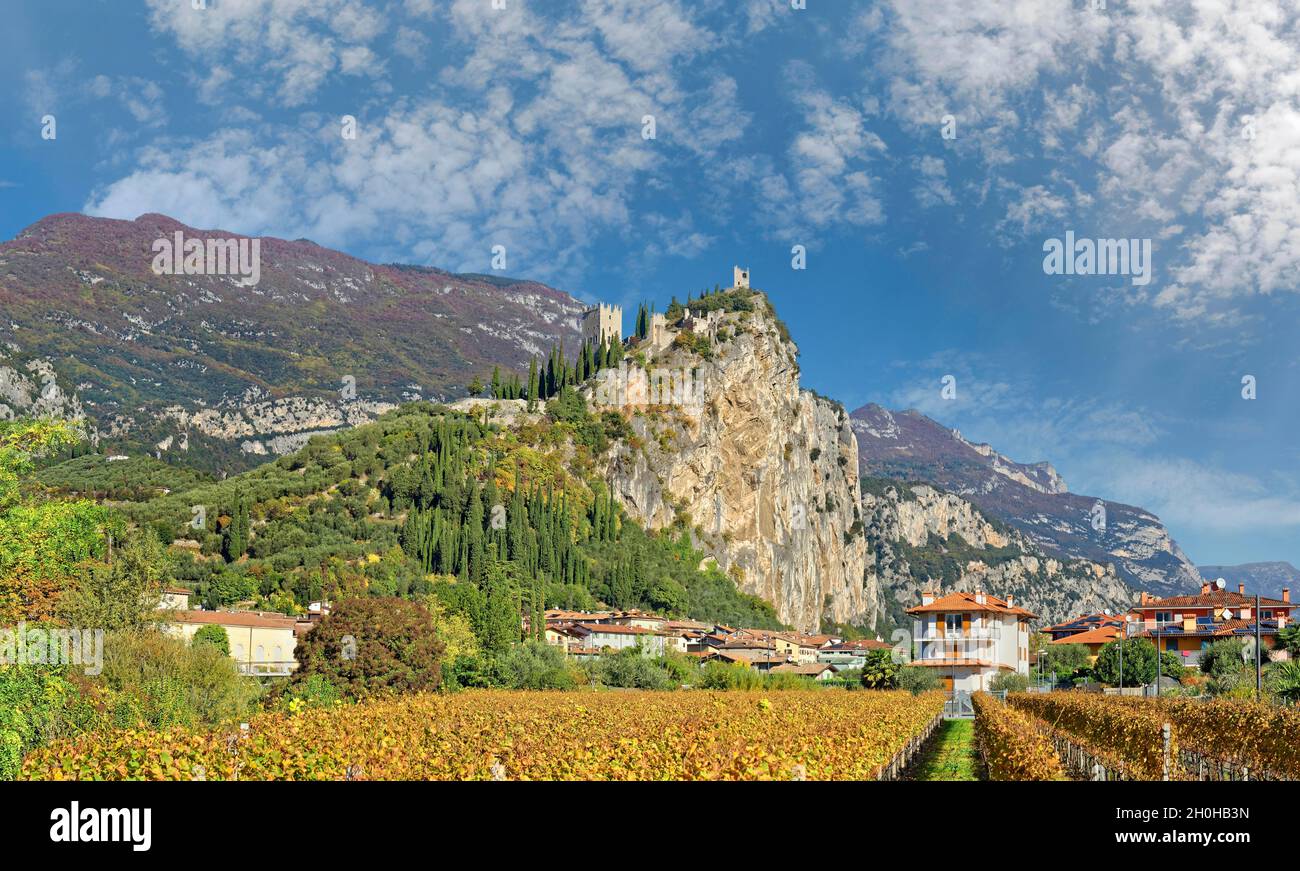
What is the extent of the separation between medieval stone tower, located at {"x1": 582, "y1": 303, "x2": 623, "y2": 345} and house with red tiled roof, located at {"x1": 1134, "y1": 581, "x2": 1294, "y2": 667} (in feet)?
340

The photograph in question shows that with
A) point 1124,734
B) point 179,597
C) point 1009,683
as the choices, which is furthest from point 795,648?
point 1124,734

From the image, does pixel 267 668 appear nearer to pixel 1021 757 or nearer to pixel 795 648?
pixel 1021 757

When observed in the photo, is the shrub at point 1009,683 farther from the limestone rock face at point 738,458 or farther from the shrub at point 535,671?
the limestone rock face at point 738,458

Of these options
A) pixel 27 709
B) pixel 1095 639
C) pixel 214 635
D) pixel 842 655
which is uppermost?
pixel 27 709

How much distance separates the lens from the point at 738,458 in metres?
156

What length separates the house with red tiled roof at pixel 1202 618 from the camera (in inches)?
2985

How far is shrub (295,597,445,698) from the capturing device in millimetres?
45250

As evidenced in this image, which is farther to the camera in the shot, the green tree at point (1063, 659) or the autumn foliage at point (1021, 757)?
the green tree at point (1063, 659)

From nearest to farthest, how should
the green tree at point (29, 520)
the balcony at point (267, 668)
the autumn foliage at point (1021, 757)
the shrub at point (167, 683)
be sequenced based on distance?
1. the autumn foliage at point (1021, 757)
2. the green tree at point (29, 520)
3. the shrub at point (167, 683)
4. the balcony at point (267, 668)

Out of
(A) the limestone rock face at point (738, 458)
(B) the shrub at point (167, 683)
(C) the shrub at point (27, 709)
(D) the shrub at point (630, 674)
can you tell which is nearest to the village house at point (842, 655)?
(A) the limestone rock face at point (738, 458)

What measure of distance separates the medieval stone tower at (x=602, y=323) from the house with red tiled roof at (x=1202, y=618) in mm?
103602

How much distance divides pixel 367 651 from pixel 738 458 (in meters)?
113

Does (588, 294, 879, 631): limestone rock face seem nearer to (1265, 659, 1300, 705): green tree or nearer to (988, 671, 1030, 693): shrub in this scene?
(988, 671, 1030, 693): shrub
